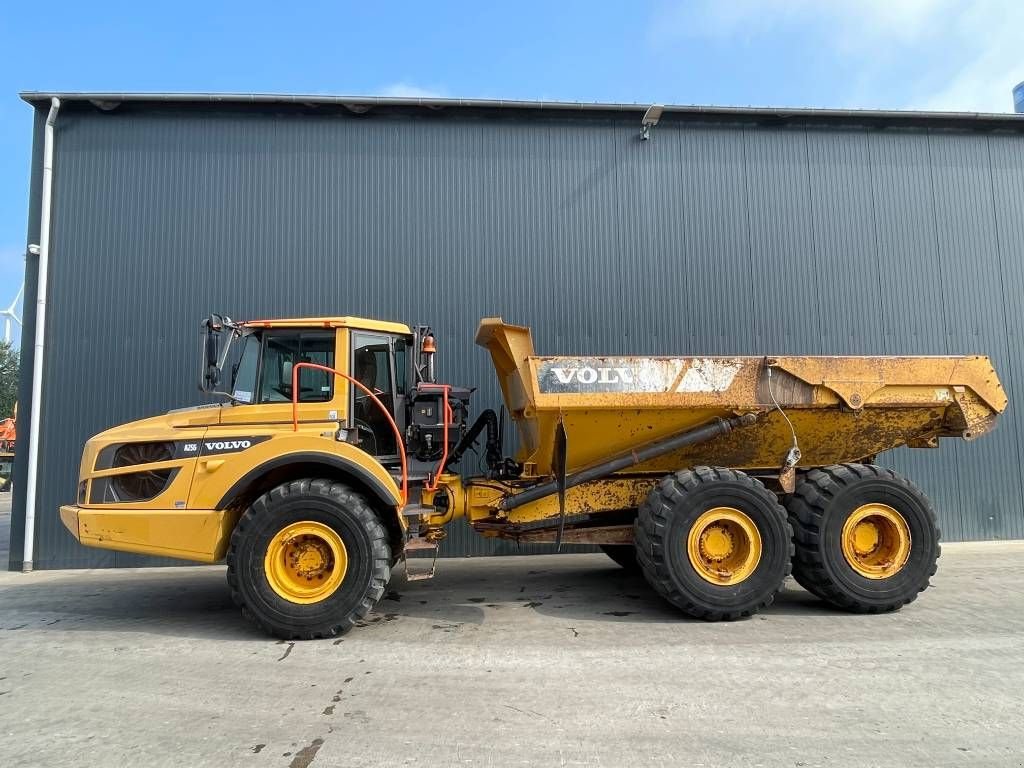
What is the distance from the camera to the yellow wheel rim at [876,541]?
220 inches

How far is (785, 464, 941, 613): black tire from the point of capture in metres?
5.50

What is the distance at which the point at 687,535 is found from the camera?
17.5ft

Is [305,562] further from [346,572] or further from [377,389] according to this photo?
[377,389]

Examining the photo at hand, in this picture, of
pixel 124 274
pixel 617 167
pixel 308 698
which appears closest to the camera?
pixel 308 698

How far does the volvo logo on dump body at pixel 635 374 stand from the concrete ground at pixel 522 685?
85.6 inches

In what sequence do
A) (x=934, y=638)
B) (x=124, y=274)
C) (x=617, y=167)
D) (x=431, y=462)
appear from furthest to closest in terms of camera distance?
(x=617, y=167)
(x=124, y=274)
(x=431, y=462)
(x=934, y=638)

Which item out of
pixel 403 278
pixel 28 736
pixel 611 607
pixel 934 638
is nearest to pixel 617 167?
pixel 403 278

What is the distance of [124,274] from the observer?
352 inches

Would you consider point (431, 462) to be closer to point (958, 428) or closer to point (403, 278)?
point (403, 278)

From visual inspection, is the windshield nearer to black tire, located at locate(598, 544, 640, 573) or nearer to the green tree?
black tire, located at locate(598, 544, 640, 573)

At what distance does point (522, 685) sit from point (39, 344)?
8794mm

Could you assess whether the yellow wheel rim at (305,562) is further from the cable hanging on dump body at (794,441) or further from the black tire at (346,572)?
the cable hanging on dump body at (794,441)

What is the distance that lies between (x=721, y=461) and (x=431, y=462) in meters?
3.00

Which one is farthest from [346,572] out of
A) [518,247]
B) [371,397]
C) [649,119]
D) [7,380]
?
[7,380]
